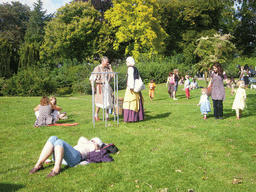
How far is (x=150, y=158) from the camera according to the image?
5.85 metres

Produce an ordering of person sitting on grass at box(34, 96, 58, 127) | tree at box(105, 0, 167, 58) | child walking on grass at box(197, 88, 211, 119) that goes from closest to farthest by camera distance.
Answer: person sitting on grass at box(34, 96, 58, 127)
child walking on grass at box(197, 88, 211, 119)
tree at box(105, 0, 167, 58)

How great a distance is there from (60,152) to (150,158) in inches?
80.1

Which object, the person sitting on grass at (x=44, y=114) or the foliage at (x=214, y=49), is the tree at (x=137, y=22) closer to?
the foliage at (x=214, y=49)

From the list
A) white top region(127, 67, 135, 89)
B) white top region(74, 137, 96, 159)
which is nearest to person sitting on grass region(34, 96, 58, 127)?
white top region(127, 67, 135, 89)

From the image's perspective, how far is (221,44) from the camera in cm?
3172

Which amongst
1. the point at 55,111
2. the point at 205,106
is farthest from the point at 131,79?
the point at 55,111

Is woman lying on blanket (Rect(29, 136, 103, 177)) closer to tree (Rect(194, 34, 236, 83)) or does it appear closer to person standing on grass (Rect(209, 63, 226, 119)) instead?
person standing on grass (Rect(209, 63, 226, 119))

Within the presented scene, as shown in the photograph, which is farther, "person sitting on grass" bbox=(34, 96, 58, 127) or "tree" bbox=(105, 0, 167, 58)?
"tree" bbox=(105, 0, 167, 58)

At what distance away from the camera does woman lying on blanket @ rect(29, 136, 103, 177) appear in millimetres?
4980

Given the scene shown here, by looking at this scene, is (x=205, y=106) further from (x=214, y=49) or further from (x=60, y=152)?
(x=214, y=49)

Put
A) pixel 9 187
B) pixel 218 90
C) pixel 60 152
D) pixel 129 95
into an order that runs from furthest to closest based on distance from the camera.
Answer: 1. pixel 218 90
2. pixel 129 95
3. pixel 60 152
4. pixel 9 187

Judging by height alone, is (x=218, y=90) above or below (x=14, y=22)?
below

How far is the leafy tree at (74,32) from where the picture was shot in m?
39.4

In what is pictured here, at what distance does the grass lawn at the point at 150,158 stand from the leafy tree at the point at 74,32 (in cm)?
3156
